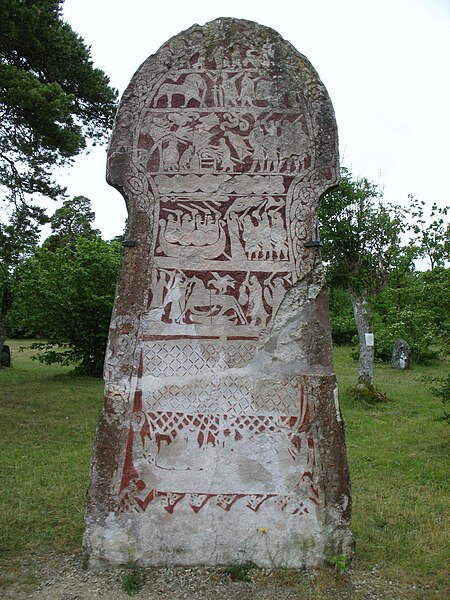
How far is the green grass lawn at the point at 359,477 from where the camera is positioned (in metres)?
4.03

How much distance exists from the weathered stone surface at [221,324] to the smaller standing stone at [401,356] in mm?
13181

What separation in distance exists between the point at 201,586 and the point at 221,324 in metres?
1.57

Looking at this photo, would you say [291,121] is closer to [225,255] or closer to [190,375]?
[225,255]

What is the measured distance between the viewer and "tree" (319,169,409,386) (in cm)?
1039

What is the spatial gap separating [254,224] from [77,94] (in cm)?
716

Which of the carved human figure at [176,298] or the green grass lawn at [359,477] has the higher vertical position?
the carved human figure at [176,298]

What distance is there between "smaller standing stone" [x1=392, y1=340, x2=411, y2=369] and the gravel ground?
13188 mm

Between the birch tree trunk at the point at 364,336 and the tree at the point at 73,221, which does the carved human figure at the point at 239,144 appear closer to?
the birch tree trunk at the point at 364,336

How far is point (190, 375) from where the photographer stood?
3.79 metres

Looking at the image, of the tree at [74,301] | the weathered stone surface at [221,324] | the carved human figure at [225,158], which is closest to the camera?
the weathered stone surface at [221,324]

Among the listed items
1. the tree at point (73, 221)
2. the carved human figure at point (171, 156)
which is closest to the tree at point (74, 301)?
the carved human figure at point (171, 156)

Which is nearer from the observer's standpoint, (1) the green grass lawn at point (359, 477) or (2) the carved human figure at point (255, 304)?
(2) the carved human figure at point (255, 304)

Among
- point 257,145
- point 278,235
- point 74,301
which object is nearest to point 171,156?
point 257,145

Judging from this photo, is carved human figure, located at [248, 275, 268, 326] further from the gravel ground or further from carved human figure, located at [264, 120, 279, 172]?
the gravel ground
